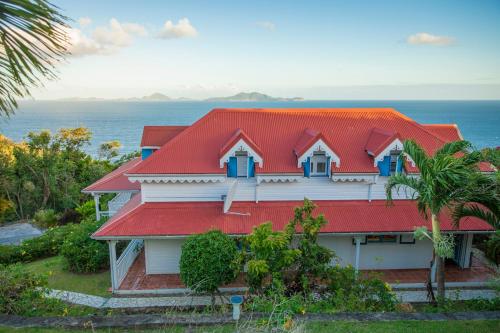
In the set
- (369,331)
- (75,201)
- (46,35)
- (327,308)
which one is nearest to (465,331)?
(369,331)

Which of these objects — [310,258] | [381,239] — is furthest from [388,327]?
[381,239]

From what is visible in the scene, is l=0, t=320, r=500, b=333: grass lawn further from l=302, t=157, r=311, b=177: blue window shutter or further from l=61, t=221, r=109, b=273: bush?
l=302, t=157, r=311, b=177: blue window shutter

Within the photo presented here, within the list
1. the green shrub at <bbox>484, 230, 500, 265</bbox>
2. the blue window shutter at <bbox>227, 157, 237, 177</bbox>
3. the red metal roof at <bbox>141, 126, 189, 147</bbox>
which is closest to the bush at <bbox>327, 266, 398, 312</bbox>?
the green shrub at <bbox>484, 230, 500, 265</bbox>

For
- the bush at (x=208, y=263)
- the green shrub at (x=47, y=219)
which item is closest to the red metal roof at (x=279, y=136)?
the bush at (x=208, y=263)

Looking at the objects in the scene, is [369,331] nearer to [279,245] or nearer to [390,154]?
[279,245]

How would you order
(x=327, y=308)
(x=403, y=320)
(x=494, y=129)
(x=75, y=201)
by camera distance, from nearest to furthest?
(x=403, y=320) < (x=327, y=308) < (x=75, y=201) < (x=494, y=129)

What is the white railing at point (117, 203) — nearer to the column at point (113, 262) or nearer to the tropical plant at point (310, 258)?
the column at point (113, 262)

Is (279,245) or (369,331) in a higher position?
(279,245)
